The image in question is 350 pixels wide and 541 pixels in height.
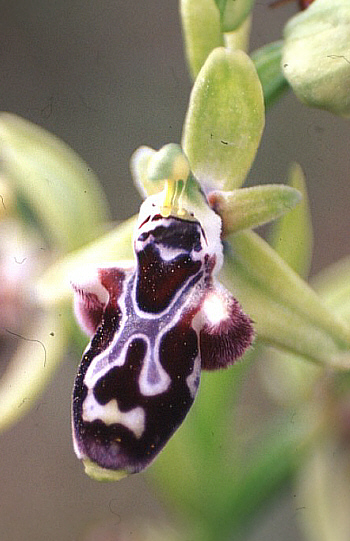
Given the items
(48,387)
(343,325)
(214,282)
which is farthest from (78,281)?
(48,387)

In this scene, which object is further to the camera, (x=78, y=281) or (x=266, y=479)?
(x=266, y=479)

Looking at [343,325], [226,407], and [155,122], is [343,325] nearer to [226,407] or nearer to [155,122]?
[226,407]

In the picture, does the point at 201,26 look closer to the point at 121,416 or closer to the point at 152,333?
the point at 152,333

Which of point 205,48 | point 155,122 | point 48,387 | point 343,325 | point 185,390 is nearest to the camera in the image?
point 185,390

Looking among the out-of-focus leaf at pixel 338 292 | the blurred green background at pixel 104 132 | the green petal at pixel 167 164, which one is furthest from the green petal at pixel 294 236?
the blurred green background at pixel 104 132

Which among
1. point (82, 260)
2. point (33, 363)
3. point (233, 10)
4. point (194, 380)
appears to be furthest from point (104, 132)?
point (194, 380)

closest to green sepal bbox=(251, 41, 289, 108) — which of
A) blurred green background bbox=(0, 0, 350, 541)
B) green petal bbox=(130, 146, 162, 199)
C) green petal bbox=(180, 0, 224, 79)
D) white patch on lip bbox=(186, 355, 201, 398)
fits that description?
green petal bbox=(180, 0, 224, 79)
